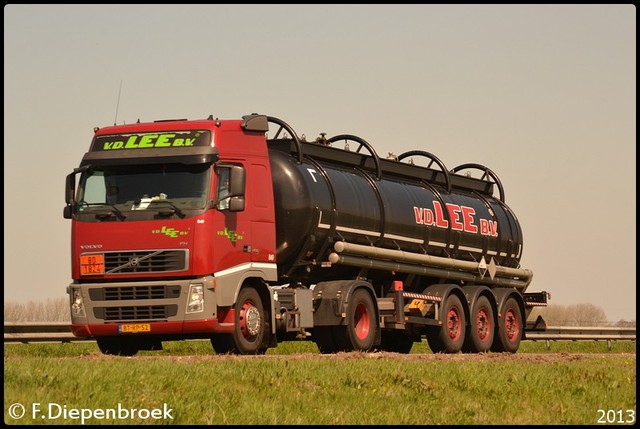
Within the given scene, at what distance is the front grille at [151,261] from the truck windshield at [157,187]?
0.72 meters

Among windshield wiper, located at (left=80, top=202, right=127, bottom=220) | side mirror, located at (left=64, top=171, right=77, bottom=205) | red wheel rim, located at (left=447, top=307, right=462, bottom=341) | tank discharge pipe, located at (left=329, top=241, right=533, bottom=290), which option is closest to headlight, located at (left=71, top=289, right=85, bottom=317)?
windshield wiper, located at (left=80, top=202, right=127, bottom=220)

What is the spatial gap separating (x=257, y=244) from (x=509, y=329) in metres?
11.0

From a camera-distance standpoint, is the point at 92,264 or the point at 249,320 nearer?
the point at 92,264

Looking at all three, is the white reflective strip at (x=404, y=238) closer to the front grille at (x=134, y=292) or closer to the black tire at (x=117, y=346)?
the black tire at (x=117, y=346)

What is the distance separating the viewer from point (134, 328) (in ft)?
66.6

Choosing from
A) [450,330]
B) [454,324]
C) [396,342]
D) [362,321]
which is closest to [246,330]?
[362,321]

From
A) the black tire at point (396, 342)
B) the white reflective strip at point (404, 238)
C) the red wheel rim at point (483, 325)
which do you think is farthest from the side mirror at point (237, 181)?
the red wheel rim at point (483, 325)

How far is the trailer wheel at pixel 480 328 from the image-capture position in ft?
92.4

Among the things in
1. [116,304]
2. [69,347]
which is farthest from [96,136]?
[69,347]

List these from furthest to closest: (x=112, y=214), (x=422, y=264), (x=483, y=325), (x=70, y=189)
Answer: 1. (x=483, y=325)
2. (x=422, y=264)
3. (x=70, y=189)
4. (x=112, y=214)

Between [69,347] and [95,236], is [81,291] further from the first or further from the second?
[69,347]

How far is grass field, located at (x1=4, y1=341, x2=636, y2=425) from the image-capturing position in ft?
41.6

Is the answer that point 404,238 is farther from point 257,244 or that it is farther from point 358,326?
point 257,244

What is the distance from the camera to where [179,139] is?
20.7 m
